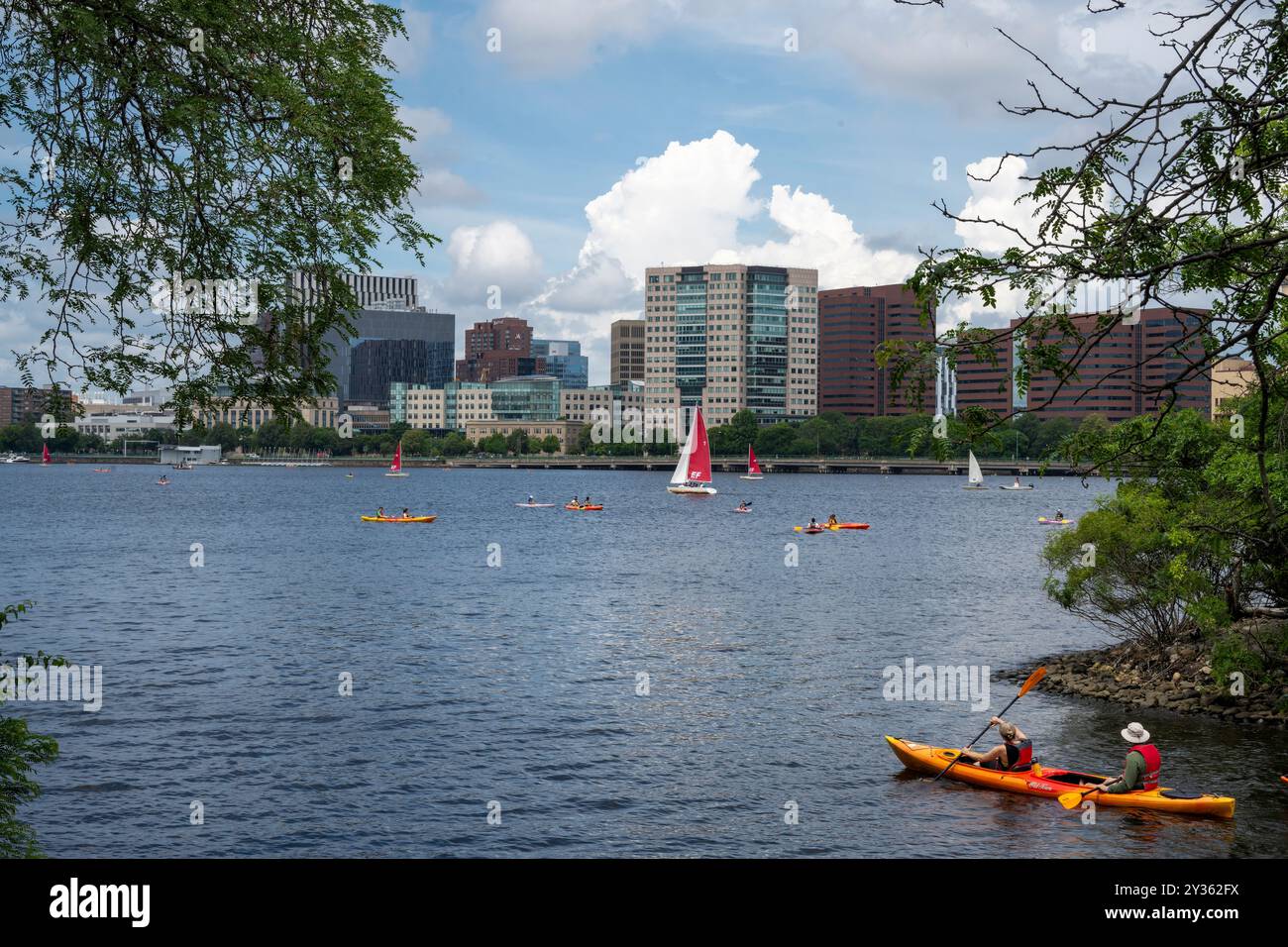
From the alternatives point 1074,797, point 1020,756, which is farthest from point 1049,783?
point 1020,756

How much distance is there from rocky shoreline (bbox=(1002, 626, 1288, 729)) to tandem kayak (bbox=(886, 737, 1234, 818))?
23.8 ft

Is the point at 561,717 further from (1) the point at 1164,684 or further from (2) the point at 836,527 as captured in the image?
(2) the point at 836,527

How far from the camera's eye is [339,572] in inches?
3164

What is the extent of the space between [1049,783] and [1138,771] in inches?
89.7

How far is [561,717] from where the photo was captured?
3694 centimetres

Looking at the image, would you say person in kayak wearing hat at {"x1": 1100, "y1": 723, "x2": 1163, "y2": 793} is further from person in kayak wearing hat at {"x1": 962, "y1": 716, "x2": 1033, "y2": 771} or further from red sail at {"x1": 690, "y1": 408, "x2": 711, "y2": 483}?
red sail at {"x1": 690, "y1": 408, "x2": 711, "y2": 483}

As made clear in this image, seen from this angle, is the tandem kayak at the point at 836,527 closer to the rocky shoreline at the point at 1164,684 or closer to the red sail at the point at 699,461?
the red sail at the point at 699,461

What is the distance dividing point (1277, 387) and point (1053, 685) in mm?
32463

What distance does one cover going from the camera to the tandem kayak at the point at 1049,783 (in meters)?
26.8

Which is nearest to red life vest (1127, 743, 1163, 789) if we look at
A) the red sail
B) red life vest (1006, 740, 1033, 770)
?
red life vest (1006, 740, 1033, 770)

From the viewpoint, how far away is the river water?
85.9ft

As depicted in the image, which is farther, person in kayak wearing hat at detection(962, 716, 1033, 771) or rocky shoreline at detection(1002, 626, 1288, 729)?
rocky shoreline at detection(1002, 626, 1288, 729)
